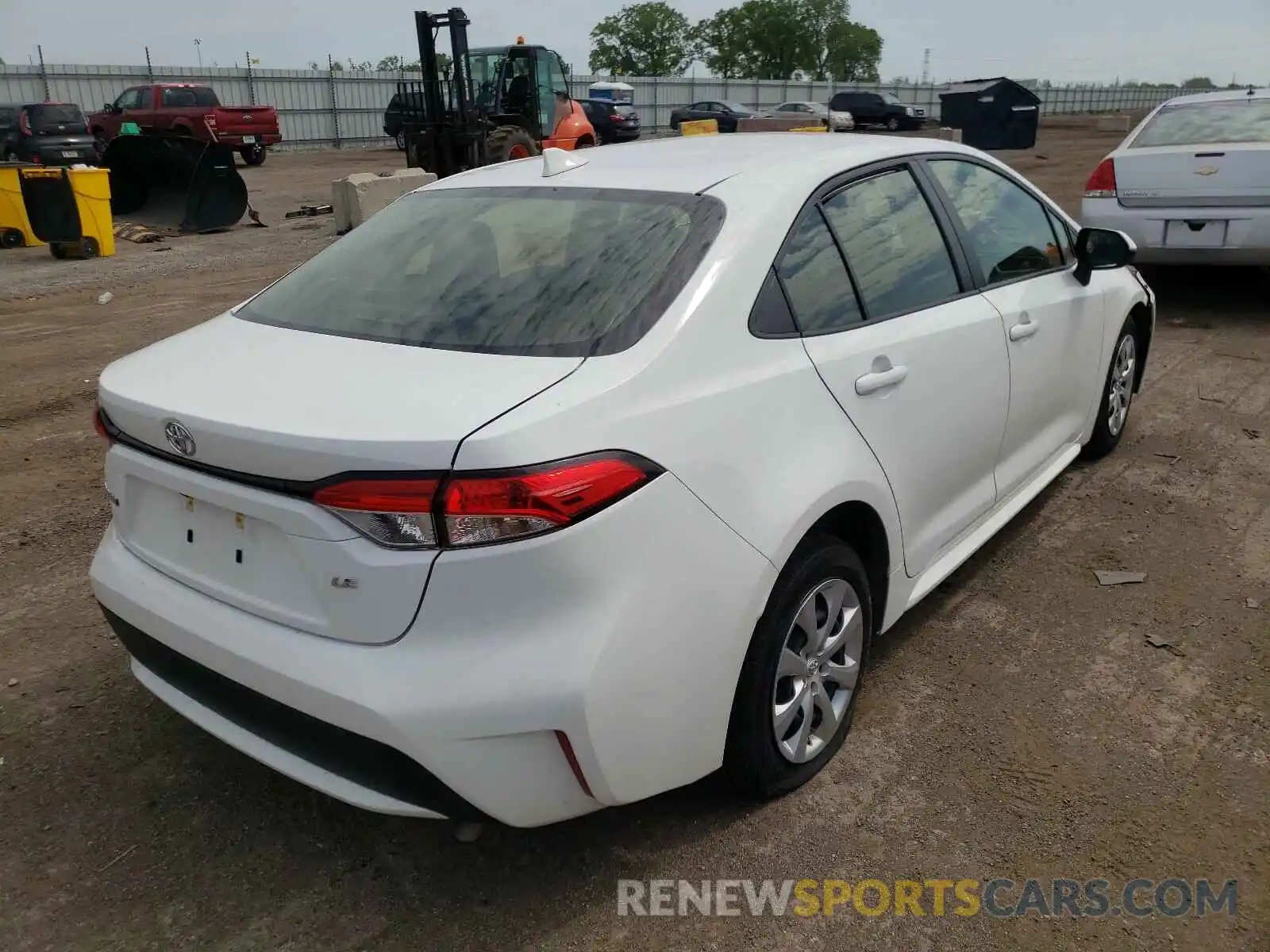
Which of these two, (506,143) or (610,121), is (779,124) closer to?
(506,143)

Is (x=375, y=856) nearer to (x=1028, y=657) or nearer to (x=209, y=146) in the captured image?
(x=1028, y=657)

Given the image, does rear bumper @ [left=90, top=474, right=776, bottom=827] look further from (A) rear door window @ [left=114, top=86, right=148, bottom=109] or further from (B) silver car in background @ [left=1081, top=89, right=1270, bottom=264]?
(A) rear door window @ [left=114, top=86, right=148, bottom=109]

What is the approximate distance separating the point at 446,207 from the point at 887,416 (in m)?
1.46

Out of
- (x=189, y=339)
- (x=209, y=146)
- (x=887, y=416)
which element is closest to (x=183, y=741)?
(x=189, y=339)

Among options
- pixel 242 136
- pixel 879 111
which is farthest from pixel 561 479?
pixel 879 111

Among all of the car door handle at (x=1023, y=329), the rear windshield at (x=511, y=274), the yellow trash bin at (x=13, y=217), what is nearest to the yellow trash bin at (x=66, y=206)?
the yellow trash bin at (x=13, y=217)

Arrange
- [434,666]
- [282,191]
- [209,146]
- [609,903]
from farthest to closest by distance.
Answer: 1. [282,191]
2. [209,146]
3. [609,903]
4. [434,666]

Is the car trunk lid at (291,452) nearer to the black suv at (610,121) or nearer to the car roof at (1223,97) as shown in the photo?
the car roof at (1223,97)

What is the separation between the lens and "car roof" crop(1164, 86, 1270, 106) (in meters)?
7.99

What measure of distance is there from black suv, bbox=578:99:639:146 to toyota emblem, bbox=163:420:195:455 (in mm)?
32543

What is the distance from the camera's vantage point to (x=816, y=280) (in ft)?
8.93

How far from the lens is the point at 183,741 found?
9.73ft

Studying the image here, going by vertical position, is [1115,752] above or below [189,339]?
below

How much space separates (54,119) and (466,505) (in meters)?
24.4
